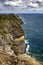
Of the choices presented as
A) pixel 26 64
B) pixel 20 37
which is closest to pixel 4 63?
pixel 26 64

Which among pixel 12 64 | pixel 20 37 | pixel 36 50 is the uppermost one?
pixel 12 64

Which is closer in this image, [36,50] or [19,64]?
[19,64]

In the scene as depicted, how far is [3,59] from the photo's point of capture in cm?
1590

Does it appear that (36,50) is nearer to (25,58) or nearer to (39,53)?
(39,53)

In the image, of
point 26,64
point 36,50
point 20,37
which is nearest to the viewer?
point 26,64

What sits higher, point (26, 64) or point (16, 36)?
point (26, 64)

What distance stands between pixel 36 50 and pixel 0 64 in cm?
Answer: 3882

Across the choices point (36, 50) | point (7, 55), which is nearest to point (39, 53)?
point (36, 50)

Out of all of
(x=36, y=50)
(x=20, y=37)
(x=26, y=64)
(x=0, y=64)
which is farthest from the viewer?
(x=36, y=50)

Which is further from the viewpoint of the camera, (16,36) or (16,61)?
(16,36)

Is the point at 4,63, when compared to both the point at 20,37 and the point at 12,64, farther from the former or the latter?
the point at 20,37

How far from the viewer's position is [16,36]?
4834 centimetres

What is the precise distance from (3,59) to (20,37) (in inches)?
1273

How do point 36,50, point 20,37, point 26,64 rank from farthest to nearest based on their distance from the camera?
point 36,50, point 20,37, point 26,64
